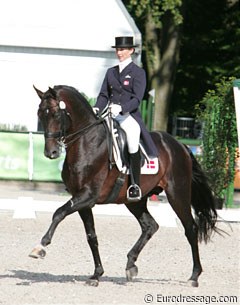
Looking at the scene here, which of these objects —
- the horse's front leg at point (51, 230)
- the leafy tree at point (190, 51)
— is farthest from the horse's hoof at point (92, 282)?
the leafy tree at point (190, 51)

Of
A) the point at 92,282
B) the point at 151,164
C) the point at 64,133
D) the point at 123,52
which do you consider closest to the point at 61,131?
the point at 64,133

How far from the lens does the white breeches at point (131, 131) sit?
10.7 m

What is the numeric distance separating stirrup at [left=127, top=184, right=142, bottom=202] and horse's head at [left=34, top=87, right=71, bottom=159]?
0.97m

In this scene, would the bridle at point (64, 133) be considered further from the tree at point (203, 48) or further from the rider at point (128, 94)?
the tree at point (203, 48)

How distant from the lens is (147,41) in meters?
35.8

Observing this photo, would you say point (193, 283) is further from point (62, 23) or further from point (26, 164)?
point (62, 23)

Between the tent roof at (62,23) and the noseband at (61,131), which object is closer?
the noseband at (61,131)

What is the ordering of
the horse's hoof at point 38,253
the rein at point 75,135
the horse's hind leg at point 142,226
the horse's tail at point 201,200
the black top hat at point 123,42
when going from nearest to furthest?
the horse's hoof at point 38,253, the rein at point 75,135, the black top hat at point 123,42, the horse's hind leg at point 142,226, the horse's tail at point 201,200

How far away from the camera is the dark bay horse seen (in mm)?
10062

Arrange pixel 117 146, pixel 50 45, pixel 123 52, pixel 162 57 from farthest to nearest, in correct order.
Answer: pixel 162 57
pixel 50 45
pixel 123 52
pixel 117 146

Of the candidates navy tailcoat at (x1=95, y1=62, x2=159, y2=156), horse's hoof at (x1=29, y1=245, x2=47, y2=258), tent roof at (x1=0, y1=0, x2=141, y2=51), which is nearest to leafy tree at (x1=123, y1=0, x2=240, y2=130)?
tent roof at (x1=0, y1=0, x2=141, y2=51)

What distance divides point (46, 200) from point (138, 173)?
34.1 ft

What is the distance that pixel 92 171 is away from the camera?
10.2m

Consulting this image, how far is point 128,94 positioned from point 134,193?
1.02 metres
